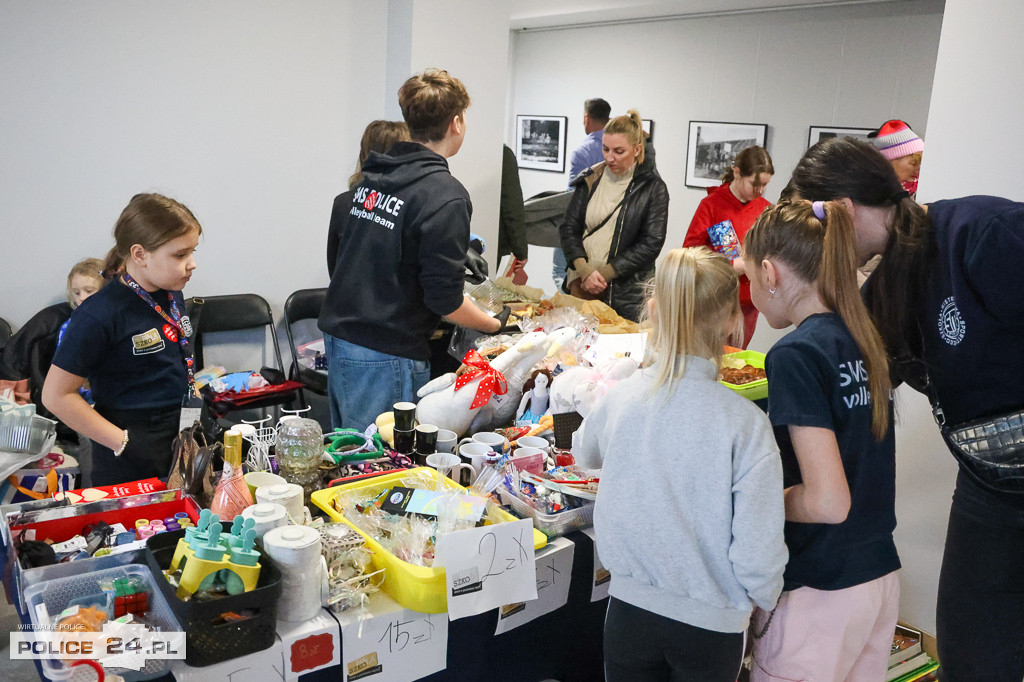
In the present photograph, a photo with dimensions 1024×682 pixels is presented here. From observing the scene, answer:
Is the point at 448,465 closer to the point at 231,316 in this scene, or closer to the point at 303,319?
Answer: the point at 231,316

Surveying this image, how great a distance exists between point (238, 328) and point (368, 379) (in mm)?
1655

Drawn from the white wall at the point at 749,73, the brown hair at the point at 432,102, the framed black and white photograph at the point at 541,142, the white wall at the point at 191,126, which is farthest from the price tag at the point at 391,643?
the framed black and white photograph at the point at 541,142

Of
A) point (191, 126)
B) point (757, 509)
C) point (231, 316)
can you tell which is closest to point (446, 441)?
point (757, 509)

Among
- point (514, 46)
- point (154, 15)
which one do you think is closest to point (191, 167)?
point (154, 15)

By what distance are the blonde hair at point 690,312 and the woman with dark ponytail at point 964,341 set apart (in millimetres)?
394

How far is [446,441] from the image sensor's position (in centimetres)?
228

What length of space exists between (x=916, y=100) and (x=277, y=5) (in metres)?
3.95

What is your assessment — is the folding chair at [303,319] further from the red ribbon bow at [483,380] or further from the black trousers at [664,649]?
the black trousers at [664,649]

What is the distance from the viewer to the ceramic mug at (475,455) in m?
2.14

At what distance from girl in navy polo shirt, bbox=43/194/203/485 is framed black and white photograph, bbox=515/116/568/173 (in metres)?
6.05

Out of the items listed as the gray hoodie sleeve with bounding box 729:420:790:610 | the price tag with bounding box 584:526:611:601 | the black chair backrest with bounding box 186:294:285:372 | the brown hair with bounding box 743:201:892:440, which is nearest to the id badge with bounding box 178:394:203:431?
the price tag with bounding box 584:526:611:601

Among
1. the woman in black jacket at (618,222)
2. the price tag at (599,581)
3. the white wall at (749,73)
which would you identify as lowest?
the price tag at (599,581)

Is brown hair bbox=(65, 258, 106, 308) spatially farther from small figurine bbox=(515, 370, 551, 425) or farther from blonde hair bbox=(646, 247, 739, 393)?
blonde hair bbox=(646, 247, 739, 393)

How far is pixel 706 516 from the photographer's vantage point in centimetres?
149
